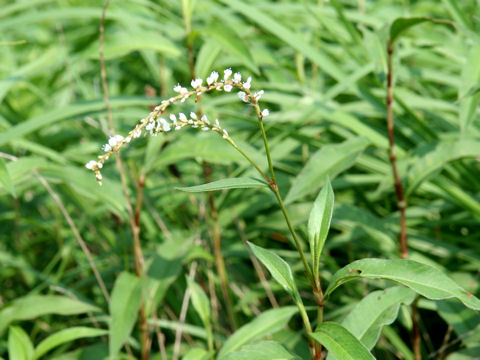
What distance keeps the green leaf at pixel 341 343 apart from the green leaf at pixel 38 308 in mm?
749

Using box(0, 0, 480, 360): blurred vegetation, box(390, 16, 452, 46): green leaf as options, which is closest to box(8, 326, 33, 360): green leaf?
box(0, 0, 480, 360): blurred vegetation

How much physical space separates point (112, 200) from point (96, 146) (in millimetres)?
653

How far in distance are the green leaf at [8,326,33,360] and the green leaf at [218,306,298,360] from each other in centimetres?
45

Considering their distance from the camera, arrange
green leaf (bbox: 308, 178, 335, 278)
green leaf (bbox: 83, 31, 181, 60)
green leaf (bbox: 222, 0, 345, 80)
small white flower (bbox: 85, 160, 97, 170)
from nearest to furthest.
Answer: small white flower (bbox: 85, 160, 97, 170) → green leaf (bbox: 308, 178, 335, 278) → green leaf (bbox: 83, 31, 181, 60) → green leaf (bbox: 222, 0, 345, 80)

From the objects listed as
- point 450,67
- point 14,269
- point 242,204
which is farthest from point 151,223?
point 450,67

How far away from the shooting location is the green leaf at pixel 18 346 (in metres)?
1.39

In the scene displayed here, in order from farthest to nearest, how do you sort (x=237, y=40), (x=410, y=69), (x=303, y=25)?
(x=303, y=25) → (x=410, y=69) → (x=237, y=40)

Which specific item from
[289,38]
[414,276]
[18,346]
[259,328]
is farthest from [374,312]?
[289,38]

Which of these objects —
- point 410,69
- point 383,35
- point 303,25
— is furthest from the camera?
point 303,25

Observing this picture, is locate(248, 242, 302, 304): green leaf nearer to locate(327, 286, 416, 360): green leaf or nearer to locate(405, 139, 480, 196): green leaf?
locate(327, 286, 416, 360): green leaf

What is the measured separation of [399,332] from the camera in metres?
1.82

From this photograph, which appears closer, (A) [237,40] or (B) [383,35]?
(B) [383,35]

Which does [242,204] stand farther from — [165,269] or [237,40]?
[237,40]

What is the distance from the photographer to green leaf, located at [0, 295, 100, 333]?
1534 millimetres
